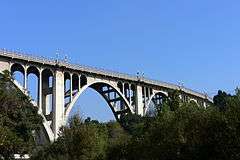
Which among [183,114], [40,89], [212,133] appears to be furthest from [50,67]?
[212,133]

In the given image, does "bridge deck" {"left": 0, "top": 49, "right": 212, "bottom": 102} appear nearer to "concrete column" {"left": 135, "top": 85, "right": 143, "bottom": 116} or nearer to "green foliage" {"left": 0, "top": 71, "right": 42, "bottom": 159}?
"concrete column" {"left": 135, "top": 85, "right": 143, "bottom": 116}

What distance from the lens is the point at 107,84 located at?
89.4 m

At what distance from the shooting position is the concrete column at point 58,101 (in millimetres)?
75500

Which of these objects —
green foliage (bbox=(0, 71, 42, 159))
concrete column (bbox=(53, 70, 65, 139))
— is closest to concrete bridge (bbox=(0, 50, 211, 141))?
concrete column (bbox=(53, 70, 65, 139))

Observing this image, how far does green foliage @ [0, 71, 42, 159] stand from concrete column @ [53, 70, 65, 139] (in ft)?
90.6

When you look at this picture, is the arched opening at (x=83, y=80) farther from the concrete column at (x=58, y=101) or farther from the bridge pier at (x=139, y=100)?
the bridge pier at (x=139, y=100)

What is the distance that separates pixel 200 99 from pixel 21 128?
77.9 metres

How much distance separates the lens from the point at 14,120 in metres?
41.2

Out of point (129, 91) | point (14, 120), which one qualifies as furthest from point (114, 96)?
point (14, 120)

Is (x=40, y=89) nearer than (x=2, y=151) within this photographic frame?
No

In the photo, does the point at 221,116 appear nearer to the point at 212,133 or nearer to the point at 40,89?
the point at 212,133

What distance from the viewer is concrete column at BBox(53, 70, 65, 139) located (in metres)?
75.5

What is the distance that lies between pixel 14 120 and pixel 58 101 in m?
35.0

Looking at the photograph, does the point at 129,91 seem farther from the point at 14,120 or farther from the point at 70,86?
the point at 14,120
